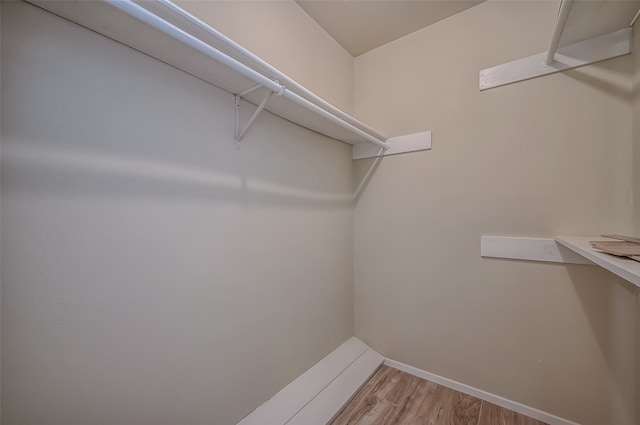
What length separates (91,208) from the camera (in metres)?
0.78

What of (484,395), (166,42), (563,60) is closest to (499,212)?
(563,60)

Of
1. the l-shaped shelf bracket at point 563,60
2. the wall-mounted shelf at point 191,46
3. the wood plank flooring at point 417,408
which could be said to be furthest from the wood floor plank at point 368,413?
the l-shaped shelf bracket at point 563,60

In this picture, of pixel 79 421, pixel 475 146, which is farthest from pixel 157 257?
pixel 475 146

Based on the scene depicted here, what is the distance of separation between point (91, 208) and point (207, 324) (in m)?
0.65

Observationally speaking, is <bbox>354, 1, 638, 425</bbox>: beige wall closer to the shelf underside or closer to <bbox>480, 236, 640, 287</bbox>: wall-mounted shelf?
<bbox>480, 236, 640, 287</bbox>: wall-mounted shelf

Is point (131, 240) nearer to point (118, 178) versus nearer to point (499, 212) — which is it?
point (118, 178)

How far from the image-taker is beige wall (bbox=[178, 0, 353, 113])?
3.67 ft

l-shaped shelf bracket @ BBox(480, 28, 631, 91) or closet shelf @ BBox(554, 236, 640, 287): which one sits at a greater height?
l-shaped shelf bracket @ BBox(480, 28, 631, 91)

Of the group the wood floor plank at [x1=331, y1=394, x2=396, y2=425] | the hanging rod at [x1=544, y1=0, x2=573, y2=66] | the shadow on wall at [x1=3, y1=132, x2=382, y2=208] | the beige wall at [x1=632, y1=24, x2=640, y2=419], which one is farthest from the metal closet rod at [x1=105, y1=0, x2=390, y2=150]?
the wood floor plank at [x1=331, y1=394, x2=396, y2=425]

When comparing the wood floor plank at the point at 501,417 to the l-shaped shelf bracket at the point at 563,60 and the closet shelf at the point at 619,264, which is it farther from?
the l-shaped shelf bracket at the point at 563,60

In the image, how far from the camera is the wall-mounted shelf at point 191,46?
0.68 metres

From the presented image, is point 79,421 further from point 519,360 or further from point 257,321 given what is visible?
point 519,360

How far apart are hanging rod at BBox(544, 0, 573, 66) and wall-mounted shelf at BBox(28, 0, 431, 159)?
97 centimetres

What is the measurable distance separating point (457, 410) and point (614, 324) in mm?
902
